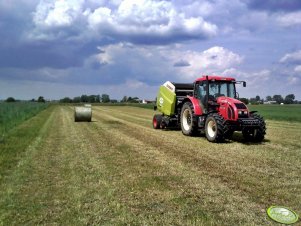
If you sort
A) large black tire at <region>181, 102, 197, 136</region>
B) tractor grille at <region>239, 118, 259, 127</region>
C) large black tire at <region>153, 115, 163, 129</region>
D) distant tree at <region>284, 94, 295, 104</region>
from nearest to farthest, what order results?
tractor grille at <region>239, 118, 259, 127</region>, large black tire at <region>181, 102, 197, 136</region>, large black tire at <region>153, 115, 163, 129</region>, distant tree at <region>284, 94, 295, 104</region>

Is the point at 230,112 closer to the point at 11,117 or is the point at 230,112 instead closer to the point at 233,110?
the point at 233,110

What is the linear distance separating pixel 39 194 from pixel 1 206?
2.47 ft

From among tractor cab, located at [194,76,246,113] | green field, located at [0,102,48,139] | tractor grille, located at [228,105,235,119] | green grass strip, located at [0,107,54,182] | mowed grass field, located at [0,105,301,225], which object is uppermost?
tractor cab, located at [194,76,246,113]

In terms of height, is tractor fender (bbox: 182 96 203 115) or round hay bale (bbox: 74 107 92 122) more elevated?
tractor fender (bbox: 182 96 203 115)

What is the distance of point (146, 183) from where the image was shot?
6707mm

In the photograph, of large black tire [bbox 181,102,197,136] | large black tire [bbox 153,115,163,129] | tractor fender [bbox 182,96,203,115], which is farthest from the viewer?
large black tire [bbox 153,115,163,129]

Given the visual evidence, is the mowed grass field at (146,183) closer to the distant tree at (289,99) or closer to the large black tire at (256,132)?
the large black tire at (256,132)

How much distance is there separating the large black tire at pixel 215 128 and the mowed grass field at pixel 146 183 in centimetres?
59

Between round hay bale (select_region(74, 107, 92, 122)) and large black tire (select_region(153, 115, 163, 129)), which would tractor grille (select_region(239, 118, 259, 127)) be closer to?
large black tire (select_region(153, 115, 163, 129))

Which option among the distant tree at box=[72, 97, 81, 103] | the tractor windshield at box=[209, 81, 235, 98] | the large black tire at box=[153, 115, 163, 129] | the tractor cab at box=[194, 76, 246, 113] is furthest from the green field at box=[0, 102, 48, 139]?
the distant tree at box=[72, 97, 81, 103]

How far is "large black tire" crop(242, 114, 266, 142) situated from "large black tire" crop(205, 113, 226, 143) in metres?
0.82

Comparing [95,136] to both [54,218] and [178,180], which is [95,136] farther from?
[54,218]

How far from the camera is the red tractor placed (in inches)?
463

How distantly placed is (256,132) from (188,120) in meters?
Answer: 3.05
